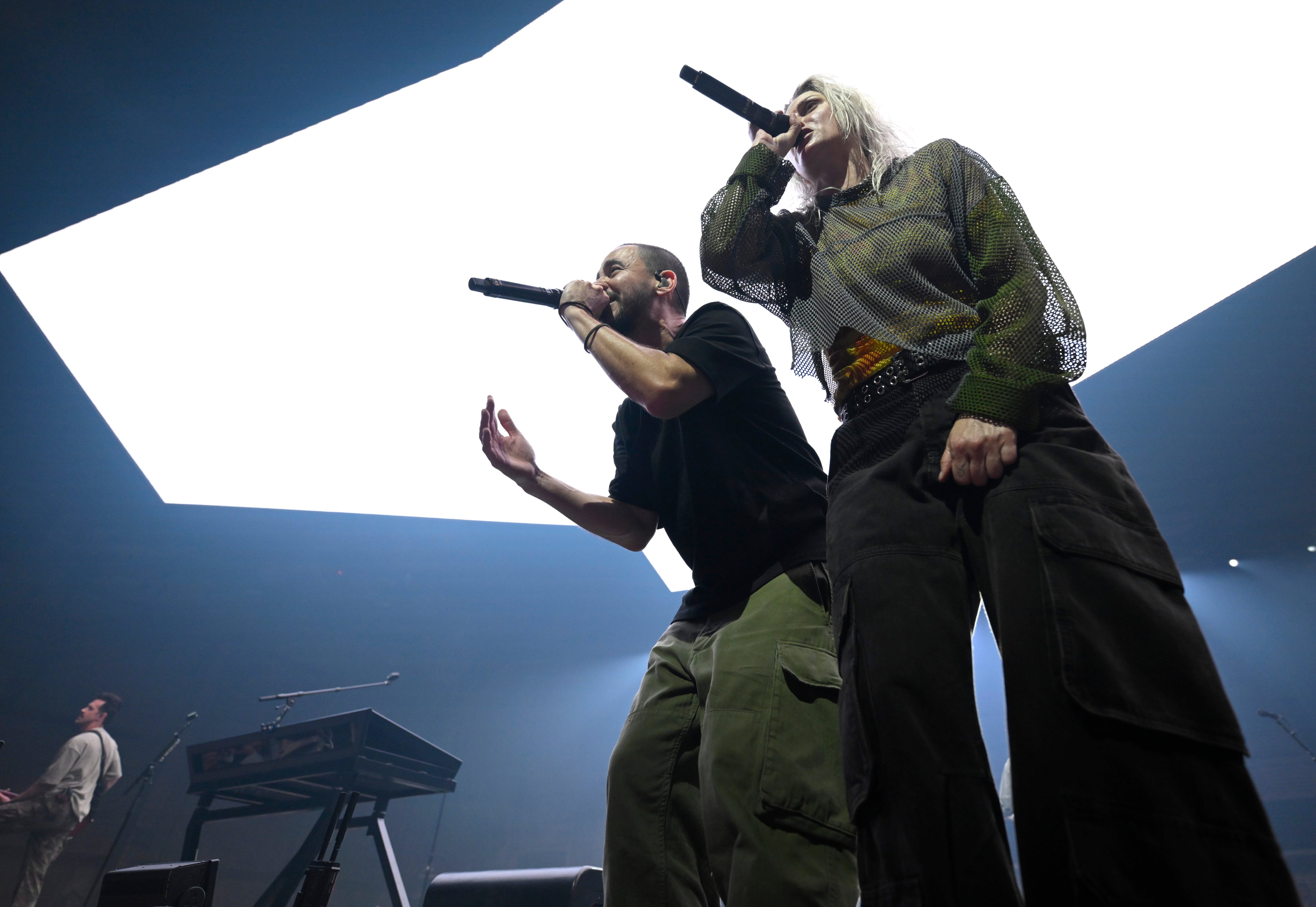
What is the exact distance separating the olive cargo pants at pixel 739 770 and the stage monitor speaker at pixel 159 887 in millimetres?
1597

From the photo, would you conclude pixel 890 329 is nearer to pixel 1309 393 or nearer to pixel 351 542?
pixel 1309 393

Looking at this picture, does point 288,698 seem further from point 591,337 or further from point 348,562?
point 591,337

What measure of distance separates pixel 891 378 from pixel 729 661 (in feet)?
1.63

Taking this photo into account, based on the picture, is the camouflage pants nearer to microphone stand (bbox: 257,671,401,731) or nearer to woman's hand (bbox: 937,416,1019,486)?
microphone stand (bbox: 257,671,401,731)

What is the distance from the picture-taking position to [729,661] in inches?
42.0

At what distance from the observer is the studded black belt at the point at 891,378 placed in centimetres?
86

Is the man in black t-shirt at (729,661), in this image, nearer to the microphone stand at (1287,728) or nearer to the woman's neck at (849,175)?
the woman's neck at (849,175)

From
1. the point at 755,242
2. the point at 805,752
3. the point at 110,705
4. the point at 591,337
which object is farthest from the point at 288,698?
the point at 755,242

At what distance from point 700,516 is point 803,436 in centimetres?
26

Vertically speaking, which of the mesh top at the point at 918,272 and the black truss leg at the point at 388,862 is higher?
the mesh top at the point at 918,272

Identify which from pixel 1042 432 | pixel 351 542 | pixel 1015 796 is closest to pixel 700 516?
pixel 1042 432

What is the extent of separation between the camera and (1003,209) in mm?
907

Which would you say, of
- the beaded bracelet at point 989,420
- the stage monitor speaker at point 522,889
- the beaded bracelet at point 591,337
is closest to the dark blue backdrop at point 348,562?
the beaded bracelet at point 591,337

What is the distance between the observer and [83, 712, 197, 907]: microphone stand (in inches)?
186
